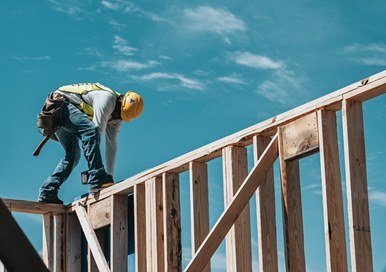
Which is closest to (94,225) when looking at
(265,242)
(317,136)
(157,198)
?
(157,198)

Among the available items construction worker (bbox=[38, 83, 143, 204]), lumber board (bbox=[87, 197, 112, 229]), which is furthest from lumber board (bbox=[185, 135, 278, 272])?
construction worker (bbox=[38, 83, 143, 204])

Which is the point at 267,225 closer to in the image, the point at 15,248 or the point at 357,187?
the point at 357,187

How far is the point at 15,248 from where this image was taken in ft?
10.6

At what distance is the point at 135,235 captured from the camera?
9.73m

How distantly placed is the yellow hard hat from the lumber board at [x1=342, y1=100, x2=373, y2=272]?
4.06 meters

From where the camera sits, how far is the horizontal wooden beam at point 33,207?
10688mm

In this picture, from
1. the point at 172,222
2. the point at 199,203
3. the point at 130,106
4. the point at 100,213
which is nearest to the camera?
the point at 199,203

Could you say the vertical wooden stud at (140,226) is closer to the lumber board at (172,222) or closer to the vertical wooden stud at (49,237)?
the lumber board at (172,222)

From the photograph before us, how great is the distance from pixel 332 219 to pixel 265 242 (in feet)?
2.97

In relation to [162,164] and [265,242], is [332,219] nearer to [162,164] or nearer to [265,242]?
[265,242]

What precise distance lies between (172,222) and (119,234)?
1.11 metres

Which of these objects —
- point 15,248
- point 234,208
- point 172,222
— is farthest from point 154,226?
point 15,248

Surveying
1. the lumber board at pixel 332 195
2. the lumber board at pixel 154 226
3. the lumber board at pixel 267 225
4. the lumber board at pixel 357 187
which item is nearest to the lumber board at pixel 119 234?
the lumber board at pixel 154 226

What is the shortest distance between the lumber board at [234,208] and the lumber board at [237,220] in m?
0.28
